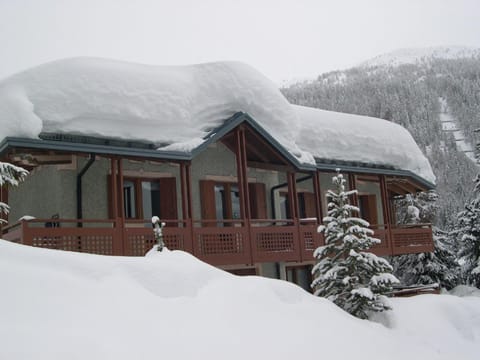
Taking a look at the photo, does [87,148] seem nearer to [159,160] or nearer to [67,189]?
[67,189]

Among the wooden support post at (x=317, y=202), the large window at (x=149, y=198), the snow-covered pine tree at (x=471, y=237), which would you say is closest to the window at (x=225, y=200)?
the large window at (x=149, y=198)

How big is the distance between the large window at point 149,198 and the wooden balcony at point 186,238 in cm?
48

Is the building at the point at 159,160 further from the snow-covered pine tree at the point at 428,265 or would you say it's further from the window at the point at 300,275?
the snow-covered pine tree at the point at 428,265

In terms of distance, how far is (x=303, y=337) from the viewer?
8.94 meters

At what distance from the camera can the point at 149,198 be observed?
16.9m

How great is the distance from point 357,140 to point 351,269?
1025 centimetres

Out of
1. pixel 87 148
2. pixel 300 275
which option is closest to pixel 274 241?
pixel 300 275

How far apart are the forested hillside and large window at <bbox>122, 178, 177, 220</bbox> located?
175ft

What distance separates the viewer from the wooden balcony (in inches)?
483

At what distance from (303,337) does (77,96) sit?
907 centimetres

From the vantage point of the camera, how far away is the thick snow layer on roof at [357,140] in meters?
21.8

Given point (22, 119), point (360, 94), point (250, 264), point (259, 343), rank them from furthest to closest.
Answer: point (360, 94), point (250, 264), point (22, 119), point (259, 343)

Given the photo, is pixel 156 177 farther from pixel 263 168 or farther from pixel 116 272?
pixel 116 272

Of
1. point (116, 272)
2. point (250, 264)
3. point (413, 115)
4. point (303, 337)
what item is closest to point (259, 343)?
point (303, 337)
